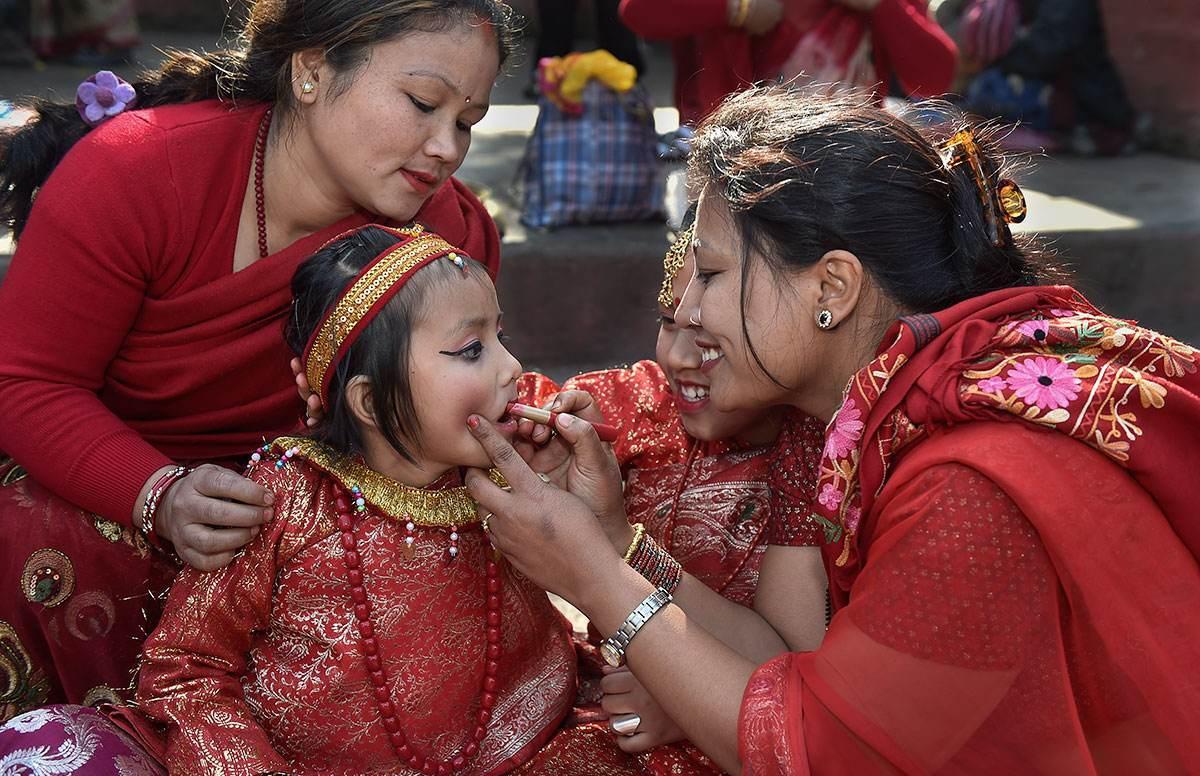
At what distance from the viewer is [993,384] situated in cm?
165

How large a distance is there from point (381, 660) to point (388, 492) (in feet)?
0.91

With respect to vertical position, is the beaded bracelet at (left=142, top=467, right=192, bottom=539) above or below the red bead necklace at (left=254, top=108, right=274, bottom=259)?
below

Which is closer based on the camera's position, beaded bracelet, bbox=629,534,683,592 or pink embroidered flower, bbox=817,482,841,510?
pink embroidered flower, bbox=817,482,841,510

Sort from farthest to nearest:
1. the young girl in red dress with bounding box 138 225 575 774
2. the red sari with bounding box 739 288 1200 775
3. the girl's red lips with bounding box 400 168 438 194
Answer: the girl's red lips with bounding box 400 168 438 194 → the young girl in red dress with bounding box 138 225 575 774 → the red sari with bounding box 739 288 1200 775

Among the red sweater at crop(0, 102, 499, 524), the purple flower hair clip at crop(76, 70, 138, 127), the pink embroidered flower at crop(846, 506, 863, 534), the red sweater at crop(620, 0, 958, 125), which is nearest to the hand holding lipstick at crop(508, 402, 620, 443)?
the pink embroidered flower at crop(846, 506, 863, 534)

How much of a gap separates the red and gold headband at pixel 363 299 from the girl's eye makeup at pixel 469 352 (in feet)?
0.41

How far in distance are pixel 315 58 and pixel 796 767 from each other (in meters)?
1.51

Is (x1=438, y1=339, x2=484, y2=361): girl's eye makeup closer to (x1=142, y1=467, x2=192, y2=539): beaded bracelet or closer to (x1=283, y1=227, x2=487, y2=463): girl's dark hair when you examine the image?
(x1=283, y1=227, x2=487, y2=463): girl's dark hair

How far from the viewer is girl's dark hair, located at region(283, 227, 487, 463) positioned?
1.97m

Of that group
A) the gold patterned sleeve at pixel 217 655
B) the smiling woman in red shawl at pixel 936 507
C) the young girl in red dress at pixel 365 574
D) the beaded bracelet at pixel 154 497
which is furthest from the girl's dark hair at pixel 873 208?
the beaded bracelet at pixel 154 497

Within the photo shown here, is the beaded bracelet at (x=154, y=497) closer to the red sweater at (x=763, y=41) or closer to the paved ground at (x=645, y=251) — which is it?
the paved ground at (x=645, y=251)

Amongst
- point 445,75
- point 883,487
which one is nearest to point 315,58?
point 445,75

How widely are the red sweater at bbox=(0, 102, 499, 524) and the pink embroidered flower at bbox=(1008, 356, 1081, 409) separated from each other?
1335 millimetres

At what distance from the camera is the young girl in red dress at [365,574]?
6.42ft
